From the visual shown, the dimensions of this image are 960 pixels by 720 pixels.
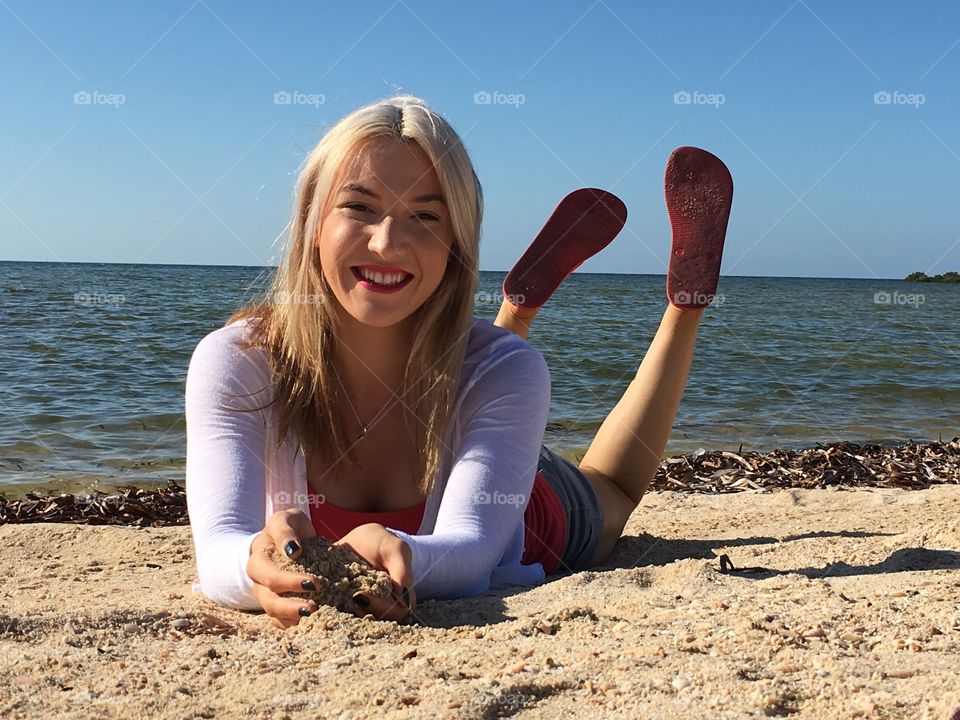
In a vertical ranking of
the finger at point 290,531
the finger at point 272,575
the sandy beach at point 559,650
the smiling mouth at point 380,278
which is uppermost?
the smiling mouth at point 380,278

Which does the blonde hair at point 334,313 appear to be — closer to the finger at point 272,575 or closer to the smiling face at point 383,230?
the smiling face at point 383,230

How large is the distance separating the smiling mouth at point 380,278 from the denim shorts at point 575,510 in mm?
1002

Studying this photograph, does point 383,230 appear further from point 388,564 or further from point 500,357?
point 388,564

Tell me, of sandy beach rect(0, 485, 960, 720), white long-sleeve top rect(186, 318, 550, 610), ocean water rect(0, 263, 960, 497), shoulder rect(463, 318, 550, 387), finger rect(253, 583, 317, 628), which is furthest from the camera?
ocean water rect(0, 263, 960, 497)

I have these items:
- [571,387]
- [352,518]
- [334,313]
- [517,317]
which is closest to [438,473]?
[352,518]

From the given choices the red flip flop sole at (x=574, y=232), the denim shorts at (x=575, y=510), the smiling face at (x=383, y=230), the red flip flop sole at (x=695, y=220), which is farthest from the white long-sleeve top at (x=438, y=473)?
the red flip flop sole at (x=574, y=232)

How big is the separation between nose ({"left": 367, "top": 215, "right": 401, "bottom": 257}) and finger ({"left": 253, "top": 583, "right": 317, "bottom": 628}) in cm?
96

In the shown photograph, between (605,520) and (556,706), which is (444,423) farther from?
(556,706)

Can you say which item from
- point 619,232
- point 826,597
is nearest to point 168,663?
point 826,597

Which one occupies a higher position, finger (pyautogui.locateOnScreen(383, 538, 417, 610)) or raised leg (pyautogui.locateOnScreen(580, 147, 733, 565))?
raised leg (pyautogui.locateOnScreen(580, 147, 733, 565))

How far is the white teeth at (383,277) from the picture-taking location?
8.92 feet

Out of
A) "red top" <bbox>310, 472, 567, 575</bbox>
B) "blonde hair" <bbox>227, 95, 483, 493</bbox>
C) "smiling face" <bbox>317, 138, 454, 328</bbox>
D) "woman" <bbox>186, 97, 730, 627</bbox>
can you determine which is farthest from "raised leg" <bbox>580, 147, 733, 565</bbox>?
"smiling face" <bbox>317, 138, 454, 328</bbox>

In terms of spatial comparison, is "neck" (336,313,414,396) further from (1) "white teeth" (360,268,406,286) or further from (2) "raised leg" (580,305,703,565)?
(2) "raised leg" (580,305,703,565)

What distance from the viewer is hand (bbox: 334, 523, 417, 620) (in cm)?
228
